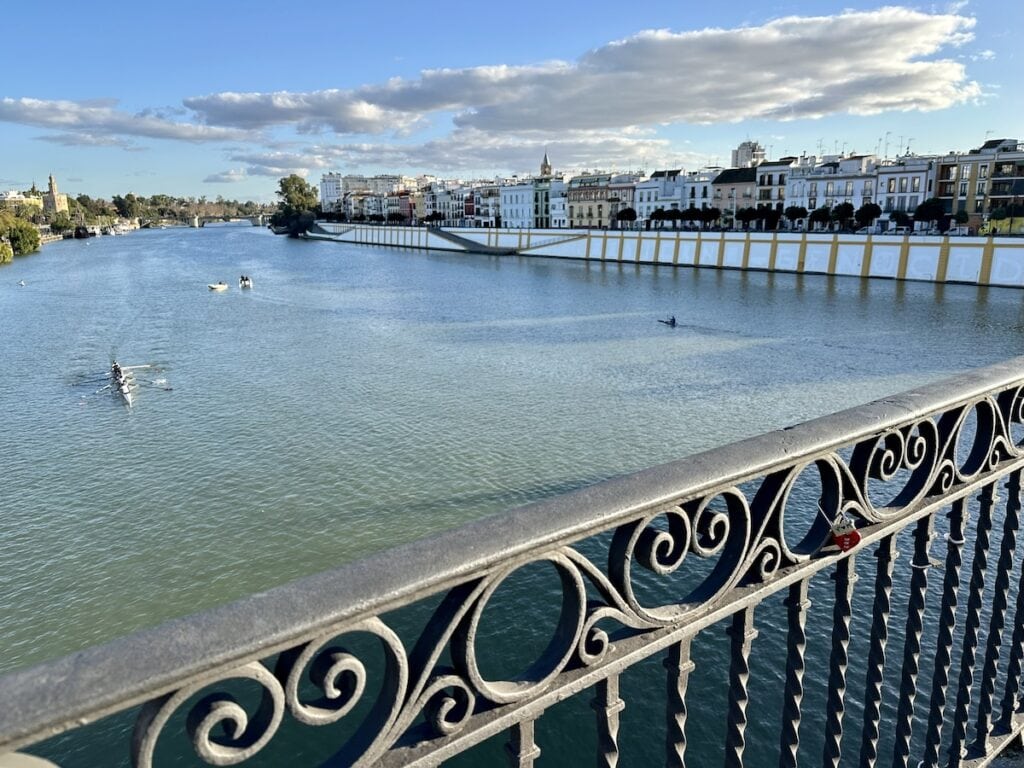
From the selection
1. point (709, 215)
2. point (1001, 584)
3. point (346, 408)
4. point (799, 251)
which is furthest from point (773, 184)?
point (1001, 584)

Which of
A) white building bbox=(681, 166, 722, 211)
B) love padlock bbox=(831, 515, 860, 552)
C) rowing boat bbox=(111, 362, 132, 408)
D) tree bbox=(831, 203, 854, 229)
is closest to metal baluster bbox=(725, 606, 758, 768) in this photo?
love padlock bbox=(831, 515, 860, 552)

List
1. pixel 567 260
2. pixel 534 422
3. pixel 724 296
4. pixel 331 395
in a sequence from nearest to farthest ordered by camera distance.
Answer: pixel 534 422 → pixel 331 395 → pixel 724 296 → pixel 567 260

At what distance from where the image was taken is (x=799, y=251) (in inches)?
2301

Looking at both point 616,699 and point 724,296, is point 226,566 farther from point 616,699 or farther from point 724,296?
point 724,296

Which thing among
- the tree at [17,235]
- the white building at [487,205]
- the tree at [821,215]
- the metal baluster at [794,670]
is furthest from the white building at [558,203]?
the metal baluster at [794,670]

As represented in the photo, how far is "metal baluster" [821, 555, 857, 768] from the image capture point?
2031 millimetres

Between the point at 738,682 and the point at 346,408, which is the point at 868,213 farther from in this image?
the point at 738,682

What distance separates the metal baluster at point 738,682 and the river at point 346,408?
10.2 meters

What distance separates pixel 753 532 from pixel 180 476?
15679 millimetres

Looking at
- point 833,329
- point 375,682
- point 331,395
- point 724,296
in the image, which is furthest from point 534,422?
point 724,296

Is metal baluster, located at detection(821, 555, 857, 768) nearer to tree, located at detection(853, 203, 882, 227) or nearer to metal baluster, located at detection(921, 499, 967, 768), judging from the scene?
metal baluster, located at detection(921, 499, 967, 768)

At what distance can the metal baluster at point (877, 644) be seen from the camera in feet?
6.90

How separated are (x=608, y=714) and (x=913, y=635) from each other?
1.27 meters

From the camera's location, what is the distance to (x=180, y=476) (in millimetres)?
15445
